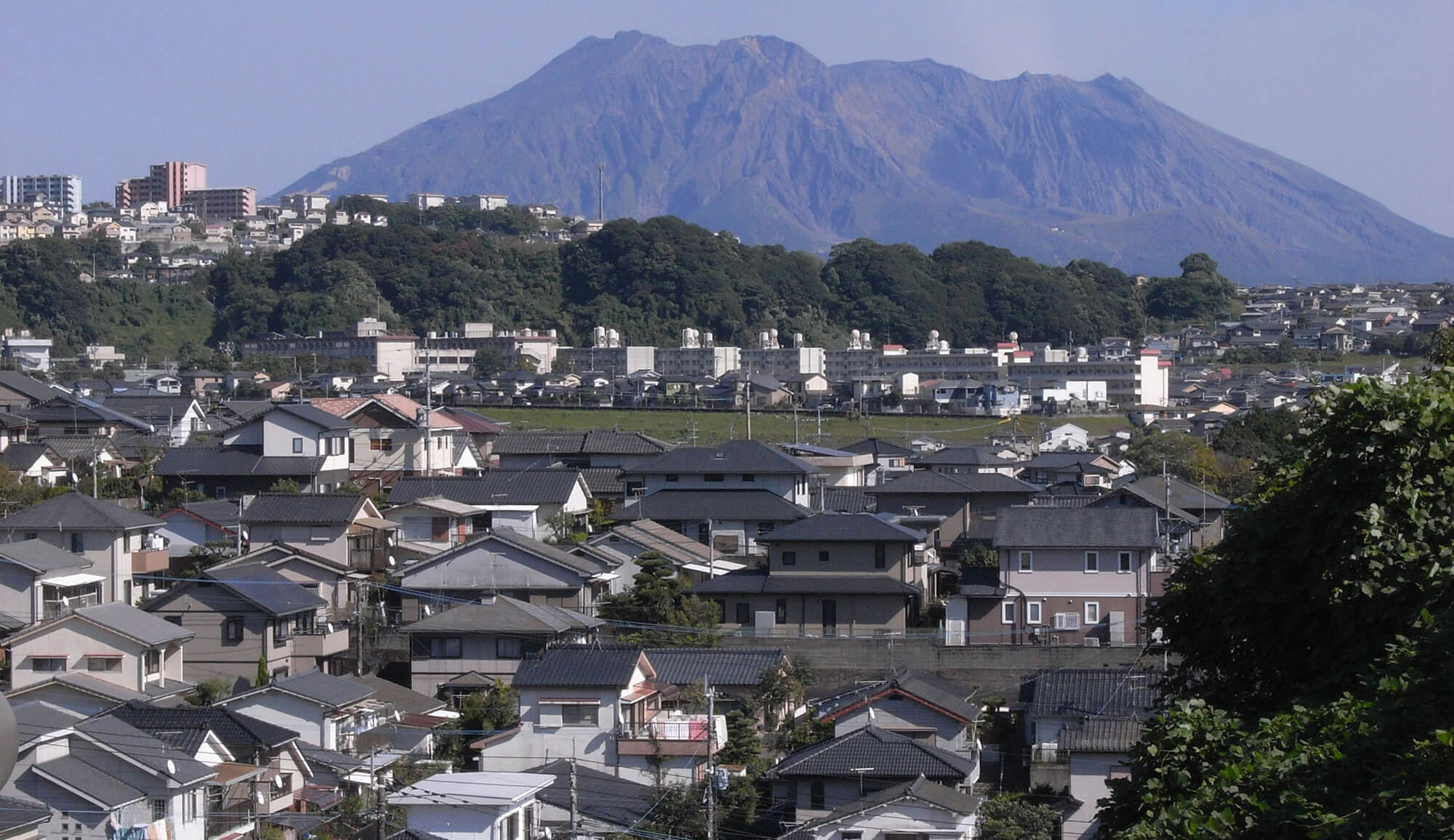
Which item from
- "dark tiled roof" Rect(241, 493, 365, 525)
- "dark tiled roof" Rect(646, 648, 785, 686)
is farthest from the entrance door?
"dark tiled roof" Rect(241, 493, 365, 525)

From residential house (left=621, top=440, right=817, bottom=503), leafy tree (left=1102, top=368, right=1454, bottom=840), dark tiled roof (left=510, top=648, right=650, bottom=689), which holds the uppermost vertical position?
leafy tree (left=1102, top=368, right=1454, bottom=840)

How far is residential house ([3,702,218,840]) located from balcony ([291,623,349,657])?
5024 mm

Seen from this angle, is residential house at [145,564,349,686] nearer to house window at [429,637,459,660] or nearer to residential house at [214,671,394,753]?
house window at [429,637,459,660]

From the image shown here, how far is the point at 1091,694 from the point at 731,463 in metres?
10.4

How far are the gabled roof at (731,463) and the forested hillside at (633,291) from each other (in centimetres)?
4293

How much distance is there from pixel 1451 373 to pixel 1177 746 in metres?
1.71

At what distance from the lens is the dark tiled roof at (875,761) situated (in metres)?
12.1

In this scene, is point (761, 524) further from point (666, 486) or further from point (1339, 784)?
point (1339, 784)

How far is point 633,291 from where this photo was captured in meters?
70.2

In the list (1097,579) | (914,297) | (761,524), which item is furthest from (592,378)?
(1097,579)

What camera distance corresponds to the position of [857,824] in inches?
441

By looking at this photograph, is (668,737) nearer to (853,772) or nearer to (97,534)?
(853,772)

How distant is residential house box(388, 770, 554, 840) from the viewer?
10.9m

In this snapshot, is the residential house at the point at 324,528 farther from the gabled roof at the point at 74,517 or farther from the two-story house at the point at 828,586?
the two-story house at the point at 828,586
